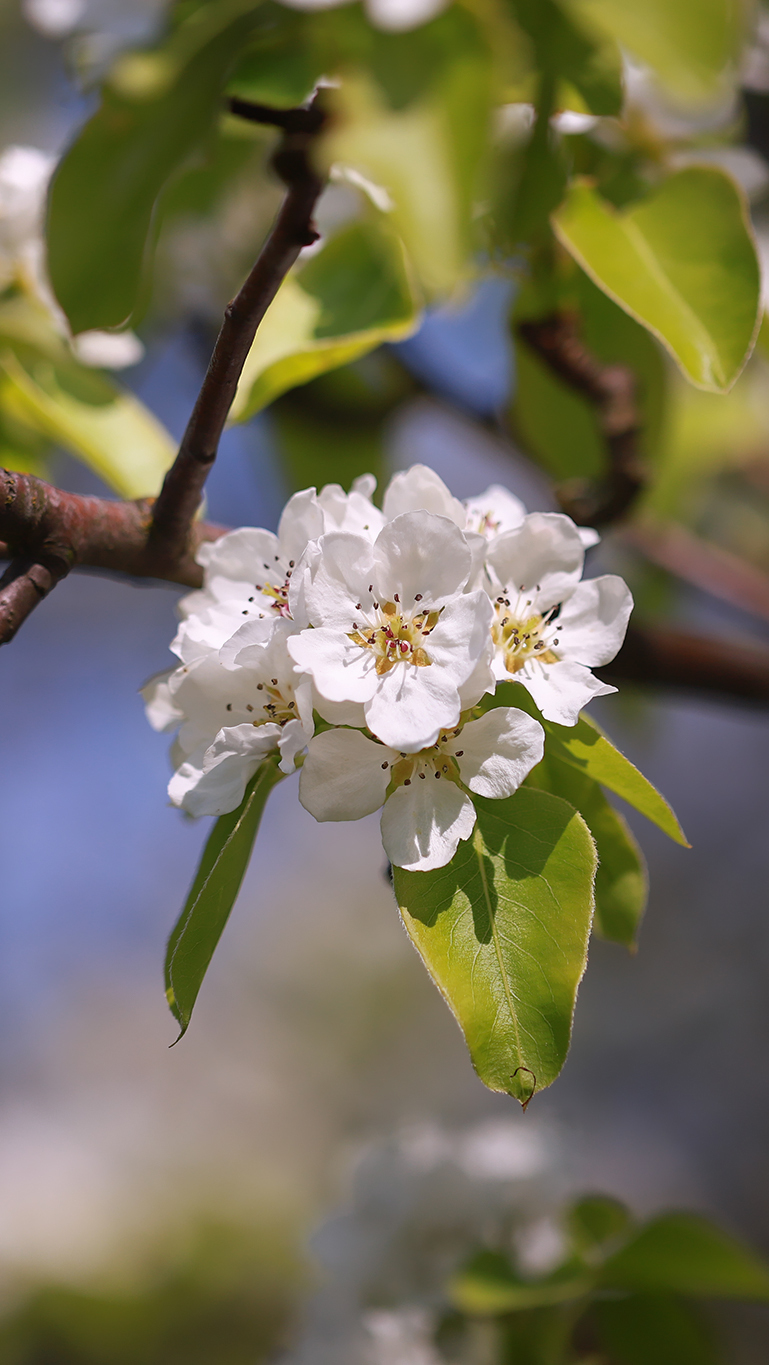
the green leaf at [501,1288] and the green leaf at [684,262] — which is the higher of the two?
the green leaf at [684,262]

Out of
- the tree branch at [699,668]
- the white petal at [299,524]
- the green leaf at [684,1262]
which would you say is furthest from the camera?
the tree branch at [699,668]

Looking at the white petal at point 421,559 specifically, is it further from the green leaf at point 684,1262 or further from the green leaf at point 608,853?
the green leaf at point 684,1262

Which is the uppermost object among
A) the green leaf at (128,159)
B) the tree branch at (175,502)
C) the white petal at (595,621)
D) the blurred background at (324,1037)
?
the green leaf at (128,159)

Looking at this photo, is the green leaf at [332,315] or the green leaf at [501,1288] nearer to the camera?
the green leaf at [332,315]

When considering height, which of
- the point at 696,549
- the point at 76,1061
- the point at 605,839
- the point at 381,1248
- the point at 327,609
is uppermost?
the point at 327,609

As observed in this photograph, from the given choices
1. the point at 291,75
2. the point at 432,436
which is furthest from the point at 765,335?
the point at 432,436

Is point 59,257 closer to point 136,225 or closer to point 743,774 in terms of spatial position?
point 136,225

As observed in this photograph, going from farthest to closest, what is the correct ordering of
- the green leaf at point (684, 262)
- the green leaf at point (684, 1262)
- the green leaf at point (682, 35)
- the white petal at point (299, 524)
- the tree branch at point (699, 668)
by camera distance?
the tree branch at point (699, 668) → the green leaf at point (684, 1262) → the green leaf at point (684, 262) → the white petal at point (299, 524) → the green leaf at point (682, 35)

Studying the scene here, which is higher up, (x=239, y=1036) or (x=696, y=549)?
(x=696, y=549)

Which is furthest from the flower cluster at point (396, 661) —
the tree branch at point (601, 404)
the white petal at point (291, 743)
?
the tree branch at point (601, 404)
